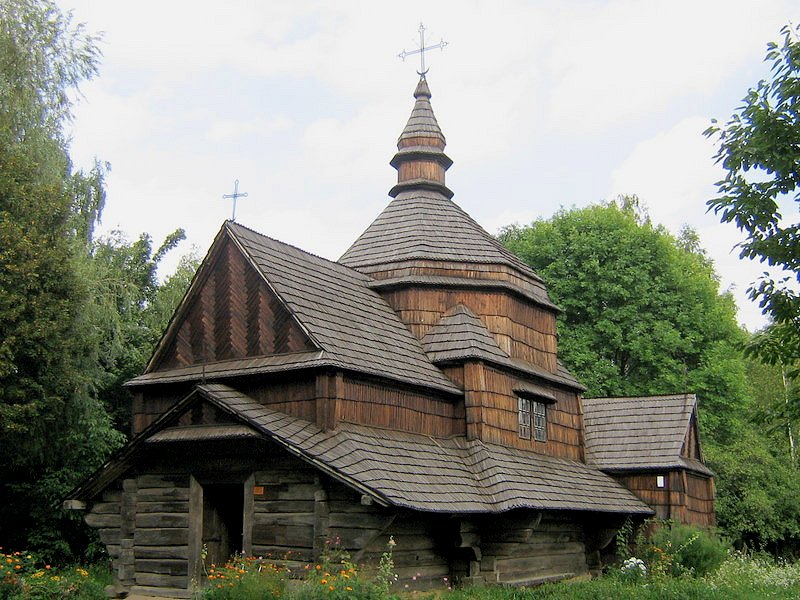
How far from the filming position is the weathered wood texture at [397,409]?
614 inches

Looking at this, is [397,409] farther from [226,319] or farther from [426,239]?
[426,239]

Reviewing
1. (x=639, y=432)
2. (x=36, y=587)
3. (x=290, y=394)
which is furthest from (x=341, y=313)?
(x=639, y=432)

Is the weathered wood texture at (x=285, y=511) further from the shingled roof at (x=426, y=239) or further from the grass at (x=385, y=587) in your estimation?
the shingled roof at (x=426, y=239)

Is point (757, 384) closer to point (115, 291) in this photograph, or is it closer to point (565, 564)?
point (565, 564)

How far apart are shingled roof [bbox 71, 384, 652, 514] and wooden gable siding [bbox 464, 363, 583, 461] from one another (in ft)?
1.13

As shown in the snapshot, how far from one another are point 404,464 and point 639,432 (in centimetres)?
1146

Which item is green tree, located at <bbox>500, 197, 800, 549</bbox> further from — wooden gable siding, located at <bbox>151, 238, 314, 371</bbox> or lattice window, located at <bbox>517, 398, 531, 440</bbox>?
wooden gable siding, located at <bbox>151, 238, 314, 371</bbox>

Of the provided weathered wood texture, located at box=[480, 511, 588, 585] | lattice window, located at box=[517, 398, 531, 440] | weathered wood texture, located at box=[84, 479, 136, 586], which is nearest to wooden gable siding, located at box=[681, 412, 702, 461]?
weathered wood texture, located at box=[480, 511, 588, 585]

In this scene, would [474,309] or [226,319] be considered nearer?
[226,319]

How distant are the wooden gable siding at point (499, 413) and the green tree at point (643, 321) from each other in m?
13.1

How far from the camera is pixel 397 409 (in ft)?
54.7

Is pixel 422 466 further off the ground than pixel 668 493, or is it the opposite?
pixel 422 466

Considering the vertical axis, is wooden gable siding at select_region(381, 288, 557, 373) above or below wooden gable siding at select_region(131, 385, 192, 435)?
above

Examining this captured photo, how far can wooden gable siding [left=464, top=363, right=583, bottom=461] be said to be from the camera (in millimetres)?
18016
